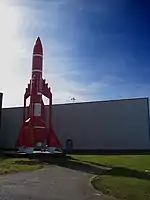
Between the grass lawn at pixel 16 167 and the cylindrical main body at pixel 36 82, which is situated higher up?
the cylindrical main body at pixel 36 82

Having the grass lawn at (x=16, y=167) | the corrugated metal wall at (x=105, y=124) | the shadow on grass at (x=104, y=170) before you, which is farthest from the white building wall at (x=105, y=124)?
the grass lawn at (x=16, y=167)

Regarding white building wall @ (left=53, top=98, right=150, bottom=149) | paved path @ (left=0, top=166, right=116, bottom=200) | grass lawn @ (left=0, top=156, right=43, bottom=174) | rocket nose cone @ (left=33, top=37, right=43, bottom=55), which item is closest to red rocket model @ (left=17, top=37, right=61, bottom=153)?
rocket nose cone @ (left=33, top=37, right=43, bottom=55)

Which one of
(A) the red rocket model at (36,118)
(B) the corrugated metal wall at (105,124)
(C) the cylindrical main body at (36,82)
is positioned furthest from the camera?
(B) the corrugated metal wall at (105,124)

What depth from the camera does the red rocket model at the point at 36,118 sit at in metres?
26.9

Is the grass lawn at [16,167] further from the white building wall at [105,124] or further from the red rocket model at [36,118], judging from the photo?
the white building wall at [105,124]

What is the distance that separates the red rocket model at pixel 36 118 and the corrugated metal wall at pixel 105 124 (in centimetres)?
1278

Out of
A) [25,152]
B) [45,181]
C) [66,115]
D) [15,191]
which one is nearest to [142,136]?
[66,115]

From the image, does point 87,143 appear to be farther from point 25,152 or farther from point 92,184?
point 92,184

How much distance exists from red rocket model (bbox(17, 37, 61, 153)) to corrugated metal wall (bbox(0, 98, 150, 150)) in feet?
41.9

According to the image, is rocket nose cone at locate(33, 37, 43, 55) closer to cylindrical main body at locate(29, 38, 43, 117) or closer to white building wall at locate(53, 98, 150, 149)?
cylindrical main body at locate(29, 38, 43, 117)

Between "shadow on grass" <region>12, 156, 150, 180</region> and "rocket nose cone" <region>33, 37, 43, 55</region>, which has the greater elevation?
"rocket nose cone" <region>33, 37, 43, 55</region>

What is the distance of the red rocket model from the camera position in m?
26.9

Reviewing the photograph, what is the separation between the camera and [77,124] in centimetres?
4284

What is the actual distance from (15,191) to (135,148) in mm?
30666
